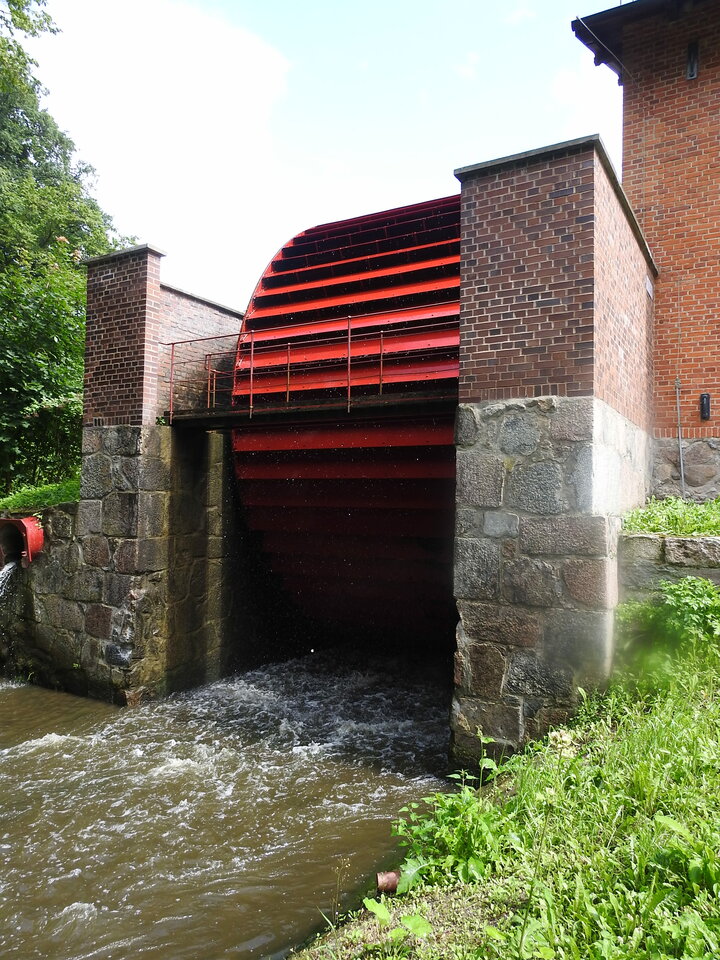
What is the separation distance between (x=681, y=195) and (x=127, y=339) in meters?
6.25

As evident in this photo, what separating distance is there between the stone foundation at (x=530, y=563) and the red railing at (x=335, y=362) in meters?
1.07

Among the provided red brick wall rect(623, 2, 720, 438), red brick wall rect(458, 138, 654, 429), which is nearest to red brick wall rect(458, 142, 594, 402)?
red brick wall rect(458, 138, 654, 429)

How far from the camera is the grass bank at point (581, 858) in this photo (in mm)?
2148

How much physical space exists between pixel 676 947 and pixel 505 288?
3.98 metres

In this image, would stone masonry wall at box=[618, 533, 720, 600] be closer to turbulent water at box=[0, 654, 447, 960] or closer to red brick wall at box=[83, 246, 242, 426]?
turbulent water at box=[0, 654, 447, 960]

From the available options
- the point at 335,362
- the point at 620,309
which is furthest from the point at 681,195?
the point at 335,362

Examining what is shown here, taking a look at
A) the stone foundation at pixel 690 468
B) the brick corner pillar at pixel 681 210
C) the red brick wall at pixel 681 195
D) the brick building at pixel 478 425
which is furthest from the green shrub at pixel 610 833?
the red brick wall at pixel 681 195

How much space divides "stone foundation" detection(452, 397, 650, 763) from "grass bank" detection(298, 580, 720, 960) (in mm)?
542

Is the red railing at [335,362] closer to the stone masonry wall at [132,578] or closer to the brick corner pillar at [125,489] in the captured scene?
the brick corner pillar at [125,489]

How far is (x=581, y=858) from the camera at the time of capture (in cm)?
255

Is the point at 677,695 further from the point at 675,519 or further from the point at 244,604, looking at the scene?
the point at 244,604

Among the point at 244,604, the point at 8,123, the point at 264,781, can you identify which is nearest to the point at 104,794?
the point at 264,781

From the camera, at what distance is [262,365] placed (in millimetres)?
6957

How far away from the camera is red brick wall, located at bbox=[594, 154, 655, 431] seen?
15.3ft
